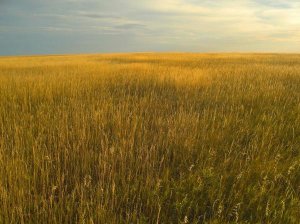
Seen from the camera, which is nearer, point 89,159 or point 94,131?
point 89,159

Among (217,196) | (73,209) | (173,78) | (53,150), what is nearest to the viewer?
(73,209)

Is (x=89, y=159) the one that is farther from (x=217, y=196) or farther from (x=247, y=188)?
(x=247, y=188)

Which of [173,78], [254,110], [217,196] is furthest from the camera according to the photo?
[173,78]

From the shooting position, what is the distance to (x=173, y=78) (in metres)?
8.28

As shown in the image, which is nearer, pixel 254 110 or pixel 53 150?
pixel 53 150

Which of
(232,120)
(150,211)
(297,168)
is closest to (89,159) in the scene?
(150,211)

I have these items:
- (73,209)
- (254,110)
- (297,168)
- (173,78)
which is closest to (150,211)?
(73,209)

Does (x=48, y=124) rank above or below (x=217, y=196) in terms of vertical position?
above

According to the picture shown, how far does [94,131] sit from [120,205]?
5.21 ft

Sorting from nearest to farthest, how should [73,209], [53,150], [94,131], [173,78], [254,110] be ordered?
1. [73,209]
2. [53,150]
3. [94,131]
4. [254,110]
5. [173,78]

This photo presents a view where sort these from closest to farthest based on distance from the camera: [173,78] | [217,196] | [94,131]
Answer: [217,196]
[94,131]
[173,78]

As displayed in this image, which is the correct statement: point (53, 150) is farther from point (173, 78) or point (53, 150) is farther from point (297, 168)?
point (173, 78)

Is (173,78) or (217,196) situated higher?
(173,78)

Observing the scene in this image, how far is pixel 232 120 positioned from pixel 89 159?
2.36 meters
